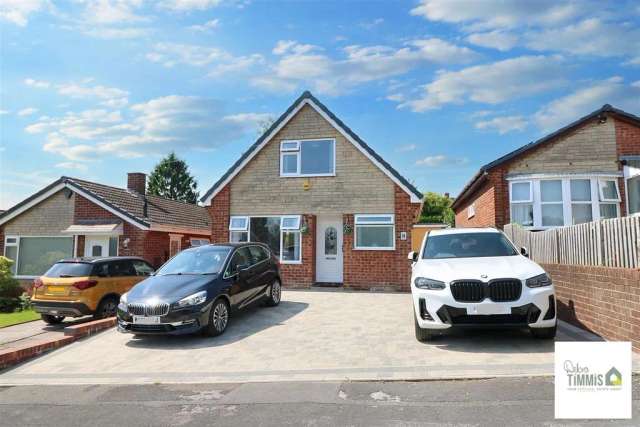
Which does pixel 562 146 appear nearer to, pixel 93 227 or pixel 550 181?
pixel 550 181

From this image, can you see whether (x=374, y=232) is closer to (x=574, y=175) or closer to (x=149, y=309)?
(x=574, y=175)

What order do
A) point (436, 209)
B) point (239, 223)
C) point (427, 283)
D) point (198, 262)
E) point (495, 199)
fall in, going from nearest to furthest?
point (427, 283) → point (198, 262) → point (495, 199) → point (239, 223) → point (436, 209)

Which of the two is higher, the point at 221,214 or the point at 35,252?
the point at 221,214

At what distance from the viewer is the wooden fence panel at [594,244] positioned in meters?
6.12

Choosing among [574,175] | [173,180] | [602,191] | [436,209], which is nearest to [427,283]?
[574,175]

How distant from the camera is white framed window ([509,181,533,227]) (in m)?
14.4

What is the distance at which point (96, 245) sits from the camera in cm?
1864

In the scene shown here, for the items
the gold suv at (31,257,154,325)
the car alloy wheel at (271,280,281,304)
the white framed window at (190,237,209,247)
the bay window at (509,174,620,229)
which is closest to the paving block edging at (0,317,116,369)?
the gold suv at (31,257,154,325)

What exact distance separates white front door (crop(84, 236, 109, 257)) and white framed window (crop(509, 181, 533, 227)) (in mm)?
15102

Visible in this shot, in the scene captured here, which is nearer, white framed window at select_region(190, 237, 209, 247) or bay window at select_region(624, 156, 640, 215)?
bay window at select_region(624, 156, 640, 215)

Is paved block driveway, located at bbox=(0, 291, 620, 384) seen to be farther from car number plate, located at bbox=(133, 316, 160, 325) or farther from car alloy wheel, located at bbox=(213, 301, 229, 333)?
car number plate, located at bbox=(133, 316, 160, 325)

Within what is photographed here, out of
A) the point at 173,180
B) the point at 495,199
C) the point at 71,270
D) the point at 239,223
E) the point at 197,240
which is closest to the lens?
the point at 71,270

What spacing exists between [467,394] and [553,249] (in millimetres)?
5395

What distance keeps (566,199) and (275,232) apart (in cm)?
936
